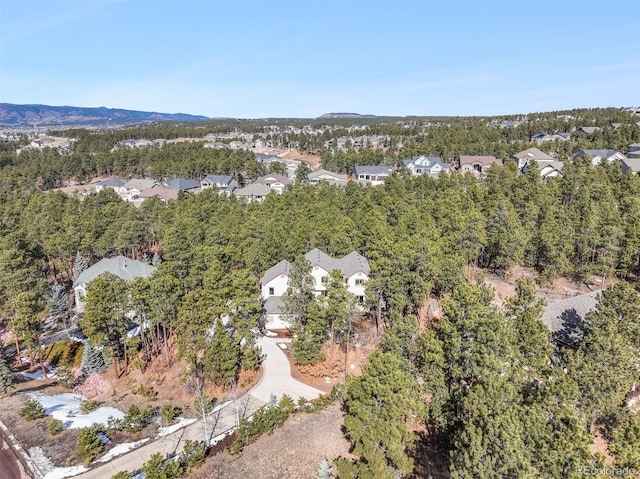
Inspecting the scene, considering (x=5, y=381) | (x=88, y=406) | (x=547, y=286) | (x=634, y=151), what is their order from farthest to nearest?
(x=634, y=151), (x=547, y=286), (x=5, y=381), (x=88, y=406)

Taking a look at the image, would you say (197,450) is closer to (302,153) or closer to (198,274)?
(198,274)

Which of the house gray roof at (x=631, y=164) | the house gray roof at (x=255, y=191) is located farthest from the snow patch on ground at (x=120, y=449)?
the house gray roof at (x=631, y=164)

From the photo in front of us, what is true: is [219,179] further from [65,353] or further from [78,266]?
[65,353]

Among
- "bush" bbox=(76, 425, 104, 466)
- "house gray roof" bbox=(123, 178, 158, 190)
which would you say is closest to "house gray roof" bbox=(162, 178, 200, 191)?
"house gray roof" bbox=(123, 178, 158, 190)

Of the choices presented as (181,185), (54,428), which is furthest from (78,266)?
(181,185)

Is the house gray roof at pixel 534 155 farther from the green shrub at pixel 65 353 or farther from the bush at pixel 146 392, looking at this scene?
the green shrub at pixel 65 353

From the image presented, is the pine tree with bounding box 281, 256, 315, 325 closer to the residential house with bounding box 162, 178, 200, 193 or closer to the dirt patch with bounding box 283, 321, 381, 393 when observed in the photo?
the dirt patch with bounding box 283, 321, 381, 393
